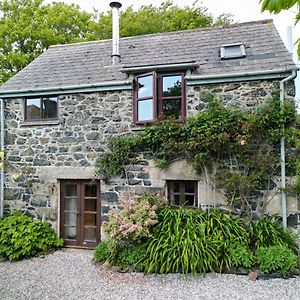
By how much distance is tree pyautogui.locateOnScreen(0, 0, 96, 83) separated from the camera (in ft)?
61.5

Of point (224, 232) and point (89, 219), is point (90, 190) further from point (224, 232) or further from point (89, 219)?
point (224, 232)

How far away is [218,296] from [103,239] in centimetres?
402

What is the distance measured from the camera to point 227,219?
7422 millimetres

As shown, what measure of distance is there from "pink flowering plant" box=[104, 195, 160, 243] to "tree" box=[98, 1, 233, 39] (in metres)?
14.4

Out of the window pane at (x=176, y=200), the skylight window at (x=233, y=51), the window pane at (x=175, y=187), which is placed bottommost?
the window pane at (x=176, y=200)

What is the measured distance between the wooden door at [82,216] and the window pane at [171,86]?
344 centimetres

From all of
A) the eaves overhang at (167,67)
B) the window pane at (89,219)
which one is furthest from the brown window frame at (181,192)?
the eaves overhang at (167,67)

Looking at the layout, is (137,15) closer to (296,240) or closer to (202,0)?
(202,0)

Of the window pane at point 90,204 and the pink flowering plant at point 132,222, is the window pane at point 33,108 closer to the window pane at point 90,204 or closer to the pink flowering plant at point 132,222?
the window pane at point 90,204

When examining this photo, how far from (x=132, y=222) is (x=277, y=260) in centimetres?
329

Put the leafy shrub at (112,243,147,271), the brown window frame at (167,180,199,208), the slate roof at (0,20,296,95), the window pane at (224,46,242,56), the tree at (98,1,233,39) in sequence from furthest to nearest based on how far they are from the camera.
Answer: the tree at (98,1,233,39)
the window pane at (224,46,242,56)
the slate roof at (0,20,296,95)
the brown window frame at (167,180,199,208)
the leafy shrub at (112,243,147,271)

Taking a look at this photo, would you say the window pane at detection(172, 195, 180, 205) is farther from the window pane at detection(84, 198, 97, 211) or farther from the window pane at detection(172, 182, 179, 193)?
the window pane at detection(84, 198, 97, 211)

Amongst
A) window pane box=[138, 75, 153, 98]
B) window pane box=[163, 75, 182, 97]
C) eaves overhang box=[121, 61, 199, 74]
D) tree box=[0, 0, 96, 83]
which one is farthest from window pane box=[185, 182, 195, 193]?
tree box=[0, 0, 96, 83]

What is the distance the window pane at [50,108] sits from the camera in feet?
31.2
